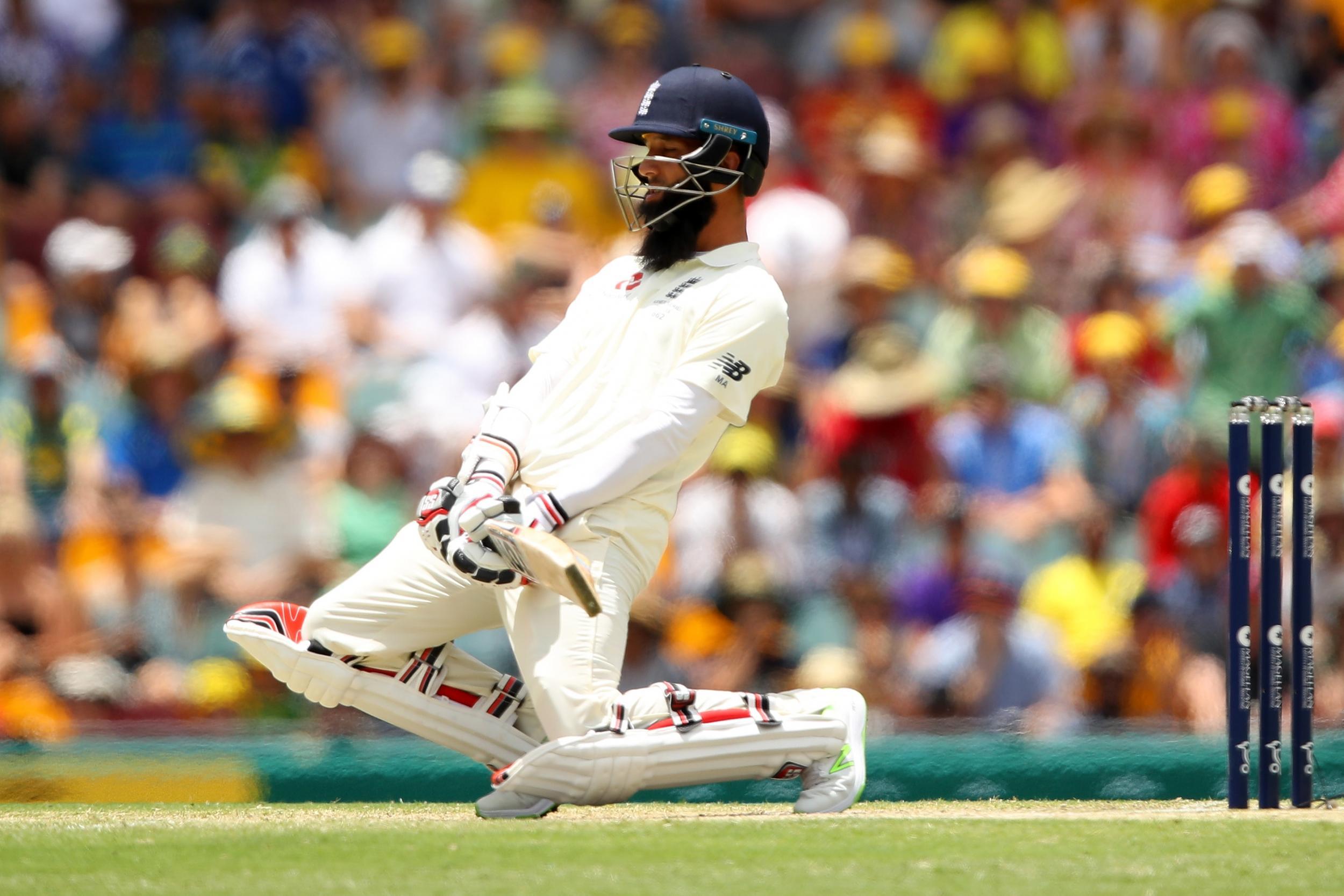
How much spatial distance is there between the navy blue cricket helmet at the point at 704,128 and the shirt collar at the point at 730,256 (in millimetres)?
143

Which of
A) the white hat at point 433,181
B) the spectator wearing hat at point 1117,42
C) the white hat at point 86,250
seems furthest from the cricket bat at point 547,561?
the spectator wearing hat at point 1117,42

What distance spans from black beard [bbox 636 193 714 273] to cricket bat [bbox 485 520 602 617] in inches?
35.4

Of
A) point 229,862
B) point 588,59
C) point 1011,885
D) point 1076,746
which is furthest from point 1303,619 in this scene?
point 588,59

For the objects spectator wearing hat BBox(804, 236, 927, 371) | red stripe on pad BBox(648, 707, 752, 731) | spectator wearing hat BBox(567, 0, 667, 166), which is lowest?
red stripe on pad BBox(648, 707, 752, 731)

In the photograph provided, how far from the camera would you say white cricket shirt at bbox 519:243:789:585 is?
483cm

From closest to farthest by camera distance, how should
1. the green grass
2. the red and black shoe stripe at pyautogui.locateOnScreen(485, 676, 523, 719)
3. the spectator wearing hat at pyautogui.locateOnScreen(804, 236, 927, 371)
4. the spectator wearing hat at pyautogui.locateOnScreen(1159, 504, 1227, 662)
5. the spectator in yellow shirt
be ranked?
the green grass
the red and black shoe stripe at pyautogui.locateOnScreen(485, 676, 523, 719)
the spectator wearing hat at pyautogui.locateOnScreen(1159, 504, 1227, 662)
the spectator in yellow shirt
the spectator wearing hat at pyautogui.locateOnScreen(804, 236, 927, 371)

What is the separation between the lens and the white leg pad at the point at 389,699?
16.3ft

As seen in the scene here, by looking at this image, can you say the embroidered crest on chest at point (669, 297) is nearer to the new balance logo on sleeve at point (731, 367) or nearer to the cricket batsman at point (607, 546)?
the cricket batsman at point (607, 546)

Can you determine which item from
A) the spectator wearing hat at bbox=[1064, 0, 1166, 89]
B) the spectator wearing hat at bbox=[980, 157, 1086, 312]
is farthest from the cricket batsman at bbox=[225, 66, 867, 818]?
the spectator wearing hat at bbox=[1064, 0, 1166, 89]

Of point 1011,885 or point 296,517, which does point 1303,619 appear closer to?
point 1011,885

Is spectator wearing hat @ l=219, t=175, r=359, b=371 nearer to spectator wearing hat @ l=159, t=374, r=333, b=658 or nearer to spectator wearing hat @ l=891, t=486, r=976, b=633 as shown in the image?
spectator wearing hat @ l=159, t=374, r=333, b=658

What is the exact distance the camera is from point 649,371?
4957 millimetres

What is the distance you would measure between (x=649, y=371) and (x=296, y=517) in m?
3.11

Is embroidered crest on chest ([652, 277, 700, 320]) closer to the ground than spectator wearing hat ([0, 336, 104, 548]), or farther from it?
farther from it
